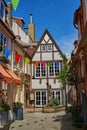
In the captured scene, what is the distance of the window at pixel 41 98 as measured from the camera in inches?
1380

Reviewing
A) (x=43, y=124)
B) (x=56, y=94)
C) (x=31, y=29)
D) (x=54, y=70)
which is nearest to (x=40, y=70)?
(x=54, y=70)

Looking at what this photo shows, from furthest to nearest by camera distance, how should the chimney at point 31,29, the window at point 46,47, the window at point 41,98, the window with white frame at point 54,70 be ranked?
the chimney at point 31,29 → the window at point 46,47 → the window with white frame at point 54,70 → the window at point 41,98

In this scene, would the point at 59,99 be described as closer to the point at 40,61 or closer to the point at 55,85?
the point at 55,85

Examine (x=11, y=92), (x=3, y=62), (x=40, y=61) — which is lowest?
(x=11, y=92)

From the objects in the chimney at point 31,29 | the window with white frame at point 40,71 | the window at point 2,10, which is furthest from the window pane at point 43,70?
the window at point 2,10

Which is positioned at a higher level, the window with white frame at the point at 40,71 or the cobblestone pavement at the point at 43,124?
the window with white frame at the point at 40,71

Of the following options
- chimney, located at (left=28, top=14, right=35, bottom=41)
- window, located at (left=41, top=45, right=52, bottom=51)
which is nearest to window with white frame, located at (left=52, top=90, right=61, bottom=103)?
window, located at (left=41, top=45, right=52, bottom=51)

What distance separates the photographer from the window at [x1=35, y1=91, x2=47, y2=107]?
35.1 m

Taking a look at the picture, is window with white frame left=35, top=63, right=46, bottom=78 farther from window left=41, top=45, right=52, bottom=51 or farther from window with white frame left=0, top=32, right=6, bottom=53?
window with white frame left=0, top=32, right=6, bottom=53

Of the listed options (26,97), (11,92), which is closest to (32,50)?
(26,97)

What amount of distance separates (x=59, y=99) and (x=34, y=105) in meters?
3.92

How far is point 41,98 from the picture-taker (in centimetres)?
3512

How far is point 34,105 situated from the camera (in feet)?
115

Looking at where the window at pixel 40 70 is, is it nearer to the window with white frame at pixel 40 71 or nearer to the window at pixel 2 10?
the window with white frame at pixel 40 71
